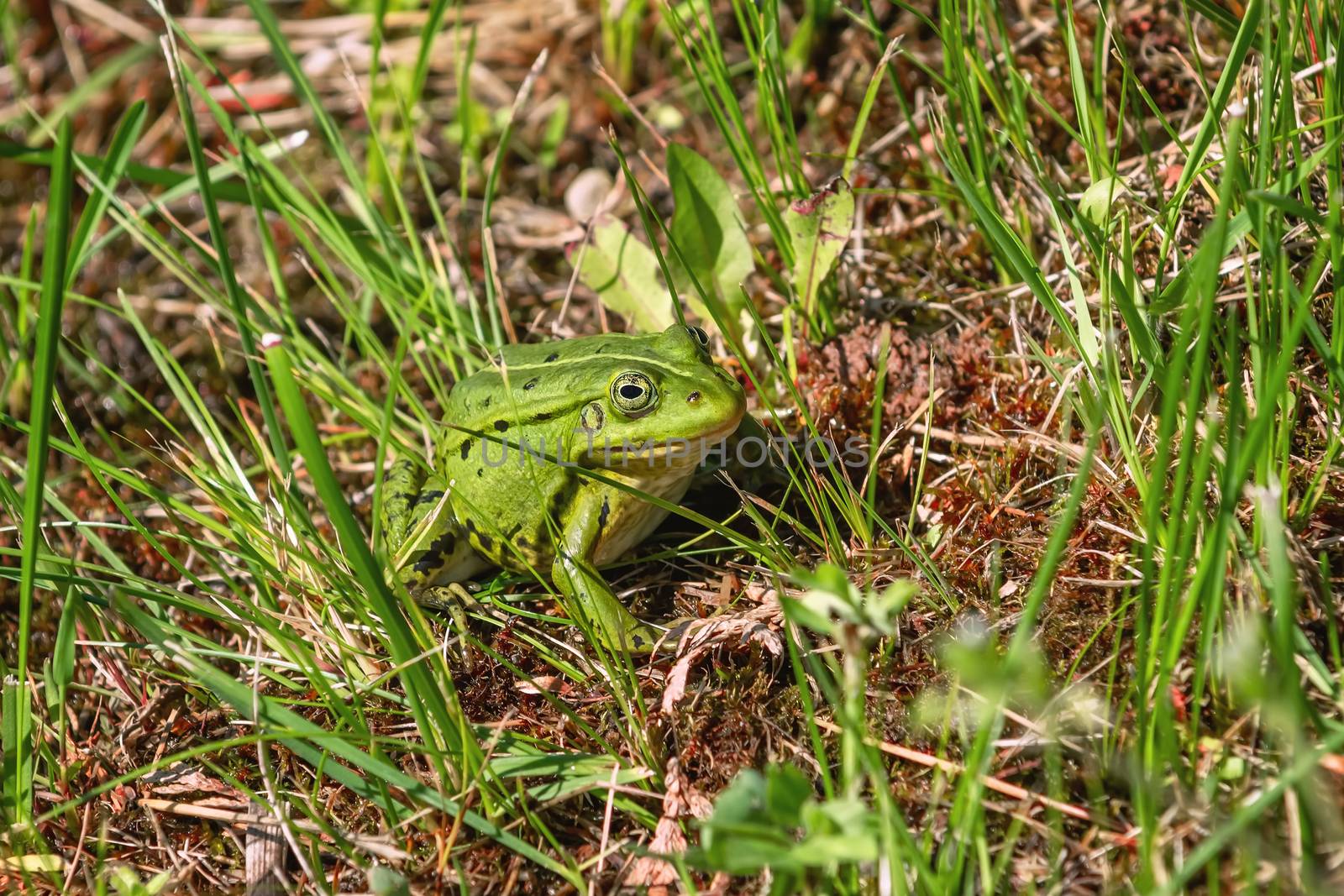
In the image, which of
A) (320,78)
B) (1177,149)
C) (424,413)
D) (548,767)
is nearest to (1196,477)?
(548,767)

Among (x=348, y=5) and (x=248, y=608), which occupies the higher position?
(x=348, y=5)

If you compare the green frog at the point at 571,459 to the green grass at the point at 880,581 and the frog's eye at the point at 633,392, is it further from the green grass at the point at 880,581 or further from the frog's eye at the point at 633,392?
the green grass at the point at 880,581

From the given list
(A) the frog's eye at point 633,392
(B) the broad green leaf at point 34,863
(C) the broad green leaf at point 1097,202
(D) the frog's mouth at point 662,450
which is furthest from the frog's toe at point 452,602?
(C) the broad green leaf at point 1097,202

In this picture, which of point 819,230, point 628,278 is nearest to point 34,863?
point 628,278

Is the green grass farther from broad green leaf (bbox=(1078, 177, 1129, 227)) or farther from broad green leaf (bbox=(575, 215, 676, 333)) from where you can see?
broad green leaf (bbox=(575, 215, 676, 333))

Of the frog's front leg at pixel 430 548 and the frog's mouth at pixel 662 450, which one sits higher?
the frog's mouth at pixel 662 450

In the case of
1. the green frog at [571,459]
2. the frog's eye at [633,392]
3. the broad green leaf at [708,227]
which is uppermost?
the broad green leaf at [708,227]

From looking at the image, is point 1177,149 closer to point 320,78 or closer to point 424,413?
point 424,413

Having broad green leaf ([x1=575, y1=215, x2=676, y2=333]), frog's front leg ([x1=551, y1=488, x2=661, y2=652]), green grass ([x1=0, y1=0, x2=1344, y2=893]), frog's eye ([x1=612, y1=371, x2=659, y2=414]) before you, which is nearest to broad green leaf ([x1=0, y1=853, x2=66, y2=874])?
green grass ([x1=0, y1=0, x2=1344, y2=893])
